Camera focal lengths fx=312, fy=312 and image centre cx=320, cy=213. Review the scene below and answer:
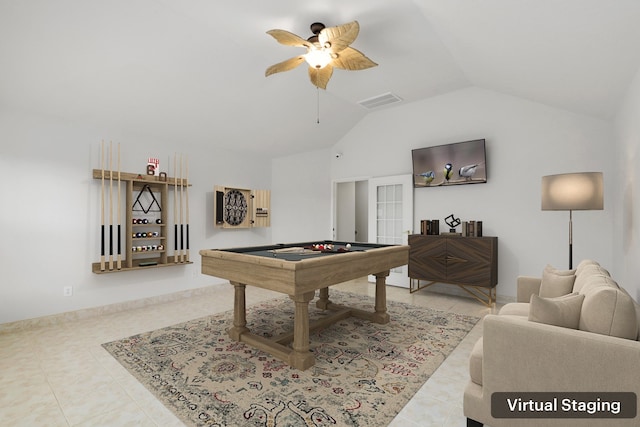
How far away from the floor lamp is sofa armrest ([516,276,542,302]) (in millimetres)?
766

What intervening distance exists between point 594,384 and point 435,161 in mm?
3907

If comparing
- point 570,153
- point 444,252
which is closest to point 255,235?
point 444,252

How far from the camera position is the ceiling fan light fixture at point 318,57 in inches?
107

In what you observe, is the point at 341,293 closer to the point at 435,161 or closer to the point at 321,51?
the point at 435,161

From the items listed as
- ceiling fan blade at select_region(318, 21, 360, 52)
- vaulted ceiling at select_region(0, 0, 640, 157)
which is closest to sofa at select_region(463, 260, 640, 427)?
vaulted ceiling at select_region(0, 0, 640, 157)

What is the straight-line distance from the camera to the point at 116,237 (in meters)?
4.08

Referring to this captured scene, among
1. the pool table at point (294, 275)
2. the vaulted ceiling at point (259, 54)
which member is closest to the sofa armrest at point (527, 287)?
the pool table at point (294, 275)

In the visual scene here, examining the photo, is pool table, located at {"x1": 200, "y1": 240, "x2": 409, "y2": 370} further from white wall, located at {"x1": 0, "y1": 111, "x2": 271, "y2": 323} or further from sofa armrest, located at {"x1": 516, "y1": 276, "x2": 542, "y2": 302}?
white wall, located at {"x1": 0, "y1": 111, "x2": 271, "y2": 323}

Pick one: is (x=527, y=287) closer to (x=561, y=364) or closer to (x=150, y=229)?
(x=561, y=364)

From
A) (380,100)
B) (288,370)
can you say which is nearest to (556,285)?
(288,370)

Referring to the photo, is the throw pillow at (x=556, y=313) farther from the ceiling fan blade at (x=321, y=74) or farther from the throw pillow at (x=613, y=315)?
the ceiling fan blade at (x=321, y=74)

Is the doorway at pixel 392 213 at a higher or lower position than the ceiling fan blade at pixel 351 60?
lower

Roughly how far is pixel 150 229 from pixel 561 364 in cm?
474

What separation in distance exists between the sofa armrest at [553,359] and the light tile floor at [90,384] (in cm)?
53
